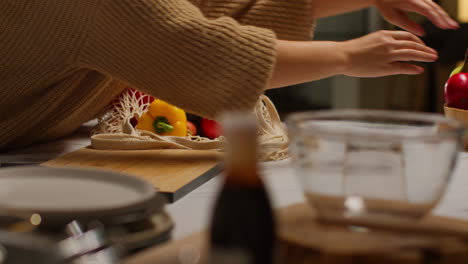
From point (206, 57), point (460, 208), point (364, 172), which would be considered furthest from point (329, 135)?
point (206, 57)

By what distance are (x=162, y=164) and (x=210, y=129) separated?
0.97ft

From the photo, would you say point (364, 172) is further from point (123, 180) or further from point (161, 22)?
point (161, 22)

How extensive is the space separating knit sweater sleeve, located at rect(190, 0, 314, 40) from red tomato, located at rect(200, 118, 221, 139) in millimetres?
180

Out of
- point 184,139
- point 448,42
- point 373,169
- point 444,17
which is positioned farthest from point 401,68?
point 448,42

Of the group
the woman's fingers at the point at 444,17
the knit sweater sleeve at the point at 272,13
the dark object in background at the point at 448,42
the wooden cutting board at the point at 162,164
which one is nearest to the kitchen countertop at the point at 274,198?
the wooden cutting board at the point at 162,164

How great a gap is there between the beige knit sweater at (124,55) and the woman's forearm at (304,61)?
0.13ft

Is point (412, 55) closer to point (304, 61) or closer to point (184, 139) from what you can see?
point (304, 61)

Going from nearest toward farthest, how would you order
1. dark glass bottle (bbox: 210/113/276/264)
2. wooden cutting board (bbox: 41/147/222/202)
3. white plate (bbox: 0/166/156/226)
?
dark glass bottle (bbox: 210/113/276/264)
white plate (bbox: 0/166/156/226)
wooden cutting board (bbox: 41/147/222/202)

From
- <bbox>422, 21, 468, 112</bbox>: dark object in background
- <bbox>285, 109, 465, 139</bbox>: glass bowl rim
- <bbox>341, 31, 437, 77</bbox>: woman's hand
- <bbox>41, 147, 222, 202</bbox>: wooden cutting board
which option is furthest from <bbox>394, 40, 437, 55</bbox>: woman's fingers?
<bbox>422, 21, 468, 112</bbox>: dark object in background

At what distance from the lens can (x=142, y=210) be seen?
50cm

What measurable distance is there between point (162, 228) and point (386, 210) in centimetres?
17

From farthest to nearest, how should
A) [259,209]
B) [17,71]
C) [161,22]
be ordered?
1. [17,71]
2. [161,22]
3. [259,209]

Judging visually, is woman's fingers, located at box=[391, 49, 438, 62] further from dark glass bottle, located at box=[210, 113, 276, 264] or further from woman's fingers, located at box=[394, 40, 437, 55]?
dark glass bottle, located at box=[210, 113, 276, 264]

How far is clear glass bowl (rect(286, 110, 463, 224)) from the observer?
49 cm
